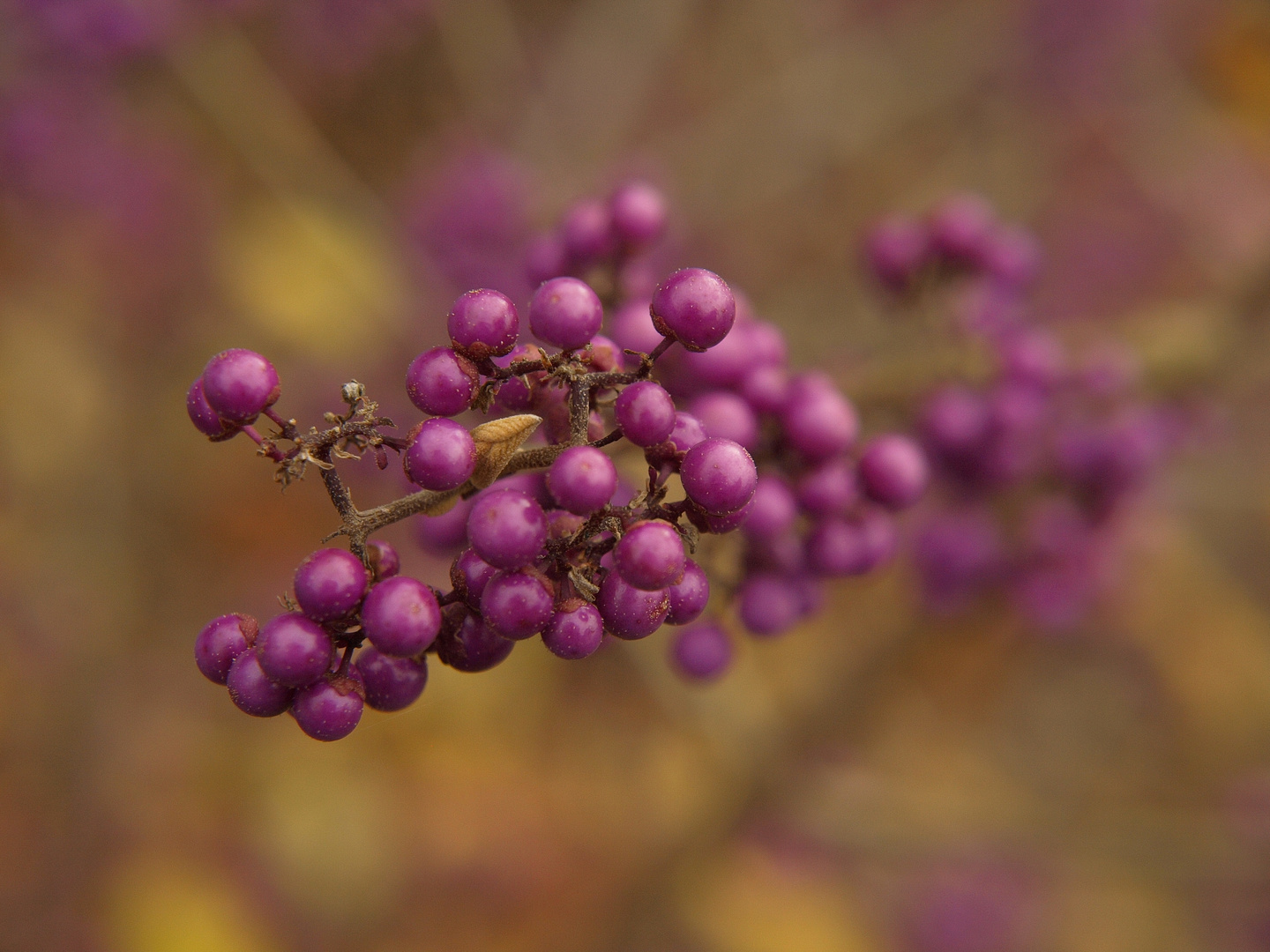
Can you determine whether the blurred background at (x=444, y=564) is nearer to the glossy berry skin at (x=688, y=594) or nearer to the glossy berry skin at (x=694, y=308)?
the glossy berry skin at (x=688, y=594)

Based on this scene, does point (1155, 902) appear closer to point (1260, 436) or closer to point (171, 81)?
point (1260, 436)

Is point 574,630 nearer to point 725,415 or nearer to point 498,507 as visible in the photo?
point 498,507

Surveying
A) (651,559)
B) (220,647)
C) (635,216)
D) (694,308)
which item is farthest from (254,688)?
(635,216)

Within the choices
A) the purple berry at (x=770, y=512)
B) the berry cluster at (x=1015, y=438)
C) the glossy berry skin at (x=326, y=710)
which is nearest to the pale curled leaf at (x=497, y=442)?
the glossy berry skin at (x=326, y=710)

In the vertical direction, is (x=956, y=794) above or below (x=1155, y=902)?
above

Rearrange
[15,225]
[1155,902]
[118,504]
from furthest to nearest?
[1155,902], [15,225], [118,504]

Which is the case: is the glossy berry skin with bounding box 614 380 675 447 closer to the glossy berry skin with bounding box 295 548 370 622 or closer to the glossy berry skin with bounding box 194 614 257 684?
the glossy berry skin with bounding box 295 548 370 622

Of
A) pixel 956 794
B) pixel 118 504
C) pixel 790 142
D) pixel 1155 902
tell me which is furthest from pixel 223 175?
pixel 1155 902
